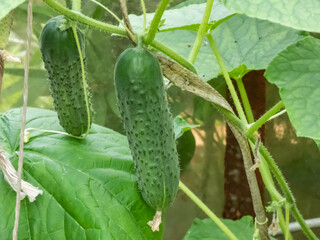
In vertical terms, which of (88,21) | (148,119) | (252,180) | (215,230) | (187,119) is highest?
(88,21)

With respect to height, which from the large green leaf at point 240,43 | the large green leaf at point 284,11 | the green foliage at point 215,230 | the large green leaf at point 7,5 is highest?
the large green leaf at point 284,11

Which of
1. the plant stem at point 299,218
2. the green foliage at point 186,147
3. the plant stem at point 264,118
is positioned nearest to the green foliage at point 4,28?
the plant stem at point 264,118

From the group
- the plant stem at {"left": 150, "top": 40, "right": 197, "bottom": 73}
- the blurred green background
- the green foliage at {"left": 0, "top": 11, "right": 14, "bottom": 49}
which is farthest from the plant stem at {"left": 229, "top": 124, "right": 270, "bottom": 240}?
the blurred green background

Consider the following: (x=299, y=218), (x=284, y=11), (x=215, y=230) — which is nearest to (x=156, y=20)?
(x=284, y=11)

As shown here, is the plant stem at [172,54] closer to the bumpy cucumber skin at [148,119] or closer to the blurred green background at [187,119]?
the bumpy cucumber skin at [148,119]

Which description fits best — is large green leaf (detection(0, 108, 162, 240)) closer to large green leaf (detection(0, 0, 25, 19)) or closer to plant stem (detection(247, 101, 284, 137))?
plant stem (detection(247, 101, 284, 137))

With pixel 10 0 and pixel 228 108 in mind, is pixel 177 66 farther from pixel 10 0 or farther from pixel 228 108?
pixel 10 0

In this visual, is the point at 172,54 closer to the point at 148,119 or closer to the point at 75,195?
the point at 148,119
